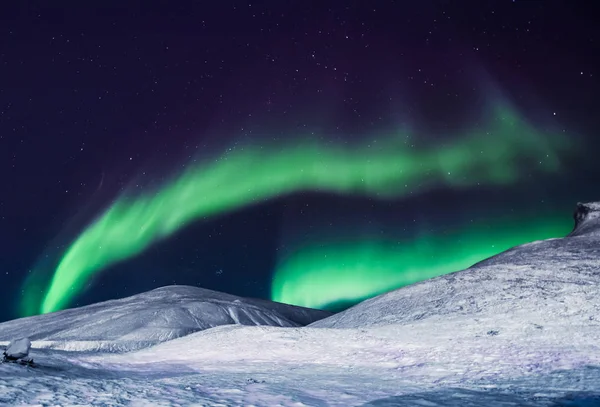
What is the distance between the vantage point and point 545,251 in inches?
528

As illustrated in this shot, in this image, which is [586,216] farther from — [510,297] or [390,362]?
[390,362]

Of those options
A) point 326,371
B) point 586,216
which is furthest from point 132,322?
point 586,216

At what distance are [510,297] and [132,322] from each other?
11.0 meters

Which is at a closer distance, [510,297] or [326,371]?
[326,371]

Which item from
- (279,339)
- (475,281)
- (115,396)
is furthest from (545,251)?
(115,396)

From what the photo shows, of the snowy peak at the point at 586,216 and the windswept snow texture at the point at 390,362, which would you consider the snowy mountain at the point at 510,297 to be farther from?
the snowy peak at the point at 586,216

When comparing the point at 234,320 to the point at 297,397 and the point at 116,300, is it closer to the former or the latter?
the point at 116,300

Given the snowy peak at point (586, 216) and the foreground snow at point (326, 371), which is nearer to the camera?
the foreground snow at point (326, 371)

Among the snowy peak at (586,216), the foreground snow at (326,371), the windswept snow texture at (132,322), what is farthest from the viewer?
the snowy peak at (586,216)

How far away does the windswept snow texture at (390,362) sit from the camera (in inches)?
138

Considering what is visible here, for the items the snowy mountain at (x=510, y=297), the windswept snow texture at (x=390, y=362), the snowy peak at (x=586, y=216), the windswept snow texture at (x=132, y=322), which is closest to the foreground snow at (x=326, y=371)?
the windswept snow texture at (x=390, y=362)

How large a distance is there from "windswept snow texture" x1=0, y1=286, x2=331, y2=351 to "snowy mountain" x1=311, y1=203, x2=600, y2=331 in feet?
19.4

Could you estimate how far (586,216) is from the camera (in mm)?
19938

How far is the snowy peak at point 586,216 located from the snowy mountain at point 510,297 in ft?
20.2
